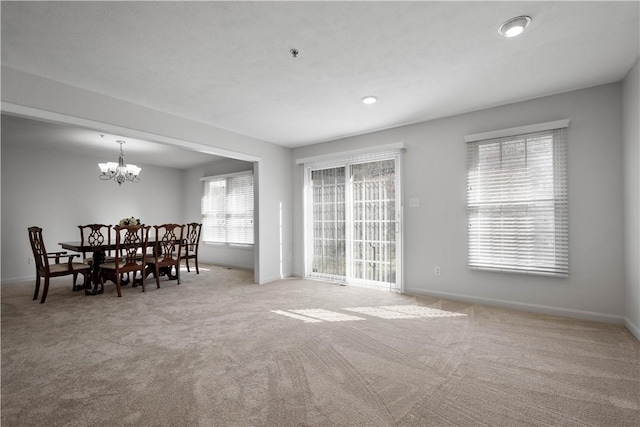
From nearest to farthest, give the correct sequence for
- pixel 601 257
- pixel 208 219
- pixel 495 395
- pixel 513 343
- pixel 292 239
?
pixel 495 395 < pixel 513 343 < pixel 601 257 < pixel 292 239 < pixel 208 219

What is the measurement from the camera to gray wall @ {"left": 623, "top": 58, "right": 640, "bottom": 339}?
2.73 meters

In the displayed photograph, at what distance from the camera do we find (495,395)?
6.37 feet

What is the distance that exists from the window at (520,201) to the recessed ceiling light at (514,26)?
166 cm

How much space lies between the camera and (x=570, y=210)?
3338 millimetres

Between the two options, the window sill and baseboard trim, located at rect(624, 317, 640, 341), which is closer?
baseboard trim, located at rect(624, 317, 640, 341)

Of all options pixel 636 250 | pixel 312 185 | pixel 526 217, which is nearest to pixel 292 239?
pixel 312 185

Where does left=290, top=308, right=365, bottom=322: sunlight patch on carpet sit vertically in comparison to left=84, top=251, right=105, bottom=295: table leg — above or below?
below

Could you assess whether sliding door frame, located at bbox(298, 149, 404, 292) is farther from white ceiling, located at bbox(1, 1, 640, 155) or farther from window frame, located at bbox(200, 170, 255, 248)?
window frame, located at bbox(200, 170, 255, 248)

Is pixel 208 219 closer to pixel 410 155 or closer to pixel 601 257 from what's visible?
pixel 410 155

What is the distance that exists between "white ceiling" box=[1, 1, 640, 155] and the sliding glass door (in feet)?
4.46

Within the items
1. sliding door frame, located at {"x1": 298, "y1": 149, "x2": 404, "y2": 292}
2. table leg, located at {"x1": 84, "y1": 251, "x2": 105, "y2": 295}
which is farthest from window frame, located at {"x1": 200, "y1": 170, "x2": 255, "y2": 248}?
table leg, located at {"x1": 84, "y1": 251, "x2": 105, "y2": 295}

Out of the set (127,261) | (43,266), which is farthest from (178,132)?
(43,266)

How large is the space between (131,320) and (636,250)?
522cm

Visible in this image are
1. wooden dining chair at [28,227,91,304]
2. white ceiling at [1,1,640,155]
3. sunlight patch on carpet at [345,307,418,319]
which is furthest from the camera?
wooden dining chair at [28,227,91,304]
